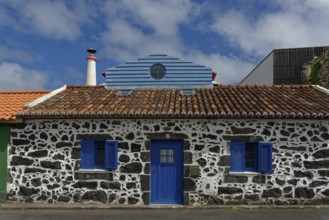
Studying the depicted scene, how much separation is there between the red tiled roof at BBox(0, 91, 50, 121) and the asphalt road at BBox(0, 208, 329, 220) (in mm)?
2861

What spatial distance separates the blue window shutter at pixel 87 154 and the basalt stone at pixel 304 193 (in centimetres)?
610

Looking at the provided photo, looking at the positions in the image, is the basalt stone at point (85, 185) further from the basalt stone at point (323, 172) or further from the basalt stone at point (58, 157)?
the basalt stone at point (323, 172)

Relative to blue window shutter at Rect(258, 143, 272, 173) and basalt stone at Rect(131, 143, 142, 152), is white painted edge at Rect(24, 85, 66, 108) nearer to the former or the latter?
basalt stone at Rect(131, 143, 142, 152)

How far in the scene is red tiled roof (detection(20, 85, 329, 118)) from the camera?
923cm

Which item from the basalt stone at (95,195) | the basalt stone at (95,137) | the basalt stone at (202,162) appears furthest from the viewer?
the basalt stone at (95,137)

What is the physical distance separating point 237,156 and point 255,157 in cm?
56

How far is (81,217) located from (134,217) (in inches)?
53.4

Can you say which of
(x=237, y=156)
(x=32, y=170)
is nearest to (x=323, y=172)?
(x=237, y=156)


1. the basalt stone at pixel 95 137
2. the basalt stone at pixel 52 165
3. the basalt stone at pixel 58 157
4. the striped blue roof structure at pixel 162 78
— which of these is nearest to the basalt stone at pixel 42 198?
the basalt stone at pixel 52 165

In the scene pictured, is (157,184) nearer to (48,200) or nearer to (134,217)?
(134,217)

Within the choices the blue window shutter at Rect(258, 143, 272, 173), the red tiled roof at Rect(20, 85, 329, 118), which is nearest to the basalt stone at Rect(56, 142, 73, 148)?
the red tiled roof at Rect(20, 85, 329, 118)

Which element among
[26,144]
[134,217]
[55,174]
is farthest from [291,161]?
[26,144]

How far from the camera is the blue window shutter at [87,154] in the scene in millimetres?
9727

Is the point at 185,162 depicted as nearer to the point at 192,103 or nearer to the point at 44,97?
the point at 192,103
